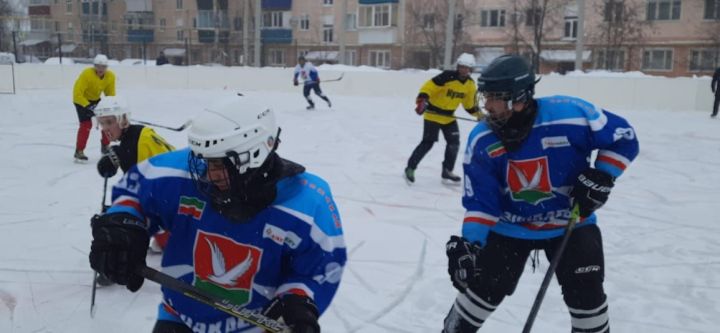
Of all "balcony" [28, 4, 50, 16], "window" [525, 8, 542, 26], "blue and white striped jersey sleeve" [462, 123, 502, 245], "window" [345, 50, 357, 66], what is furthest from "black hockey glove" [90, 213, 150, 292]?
"balcony" [28, 4, 50, 16]

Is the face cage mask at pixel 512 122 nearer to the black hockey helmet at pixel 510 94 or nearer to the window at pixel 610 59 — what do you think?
the black hockey helmet at pixel 510 94

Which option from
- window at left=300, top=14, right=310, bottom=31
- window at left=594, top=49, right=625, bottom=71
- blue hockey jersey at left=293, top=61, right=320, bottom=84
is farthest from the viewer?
window at left=300, top=14, right=310, bottom=31

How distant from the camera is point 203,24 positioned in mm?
39531

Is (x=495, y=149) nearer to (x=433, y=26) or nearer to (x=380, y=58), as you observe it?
(x=433, y=26)

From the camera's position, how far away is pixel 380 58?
1379 inches

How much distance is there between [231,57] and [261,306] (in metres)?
36.6

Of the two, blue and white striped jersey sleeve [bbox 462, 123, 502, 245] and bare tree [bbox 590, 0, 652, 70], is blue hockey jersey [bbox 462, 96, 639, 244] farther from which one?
bare tree [bbox 590, 0, 652, 70]

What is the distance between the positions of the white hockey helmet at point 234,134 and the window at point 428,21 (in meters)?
32.0

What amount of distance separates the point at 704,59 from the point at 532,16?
24.5 feet

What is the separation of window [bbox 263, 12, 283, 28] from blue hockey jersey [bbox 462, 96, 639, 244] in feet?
122

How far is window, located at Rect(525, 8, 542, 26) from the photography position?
98.3 ft

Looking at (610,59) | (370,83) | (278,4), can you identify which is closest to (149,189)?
(370,83)

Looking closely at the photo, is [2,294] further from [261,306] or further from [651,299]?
[651,299]

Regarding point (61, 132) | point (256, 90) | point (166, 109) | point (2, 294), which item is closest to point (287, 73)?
point (256, 90)
